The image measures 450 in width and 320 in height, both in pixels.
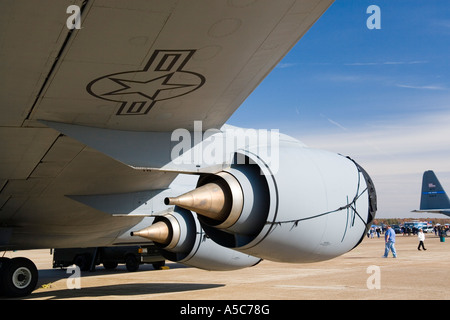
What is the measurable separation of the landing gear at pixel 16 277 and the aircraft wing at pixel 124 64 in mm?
4418

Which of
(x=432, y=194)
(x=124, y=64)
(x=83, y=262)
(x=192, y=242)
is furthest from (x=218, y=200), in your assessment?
(x=432, y=194)

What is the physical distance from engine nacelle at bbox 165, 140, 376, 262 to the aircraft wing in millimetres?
1047

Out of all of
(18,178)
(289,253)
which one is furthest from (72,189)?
(289,253)

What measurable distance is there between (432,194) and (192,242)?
6654 cm

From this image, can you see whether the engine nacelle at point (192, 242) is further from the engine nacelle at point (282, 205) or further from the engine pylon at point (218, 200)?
the engine pylon at point (218, 200)

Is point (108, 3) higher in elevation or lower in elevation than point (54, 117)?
higher

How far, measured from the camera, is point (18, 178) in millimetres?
8320

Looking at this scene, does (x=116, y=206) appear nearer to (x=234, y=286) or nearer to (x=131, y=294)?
(x=131, y=294)

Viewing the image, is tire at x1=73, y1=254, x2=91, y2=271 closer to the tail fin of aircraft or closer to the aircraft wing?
the aircraft wing

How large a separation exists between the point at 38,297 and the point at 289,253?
26.3 ft

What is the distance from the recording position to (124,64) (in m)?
4.86

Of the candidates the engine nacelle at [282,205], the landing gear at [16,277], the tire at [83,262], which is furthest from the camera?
the tire at [83,262]

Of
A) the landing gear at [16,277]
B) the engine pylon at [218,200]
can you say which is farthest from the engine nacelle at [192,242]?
the engine pylon at [218,200]

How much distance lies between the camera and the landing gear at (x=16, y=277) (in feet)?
37.8
